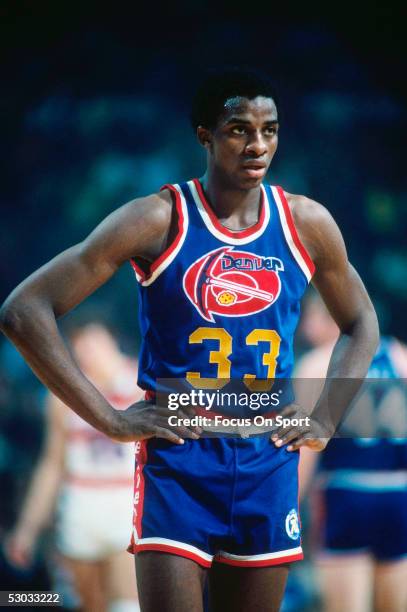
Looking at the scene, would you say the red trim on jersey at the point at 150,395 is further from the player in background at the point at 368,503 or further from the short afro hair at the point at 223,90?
the player in background at the point at 368,503

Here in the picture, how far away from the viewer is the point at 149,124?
4.53m

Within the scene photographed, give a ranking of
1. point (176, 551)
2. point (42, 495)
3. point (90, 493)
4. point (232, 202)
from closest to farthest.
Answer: point (176, 551) → point (232, 202) → point (90, 493) → point (42, 495)

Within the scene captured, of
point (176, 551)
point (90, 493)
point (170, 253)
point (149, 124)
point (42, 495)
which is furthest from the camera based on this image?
point (149, 124)

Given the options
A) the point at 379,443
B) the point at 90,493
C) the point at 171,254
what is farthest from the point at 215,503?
the point at 90,493

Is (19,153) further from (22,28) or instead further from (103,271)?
(103,271)

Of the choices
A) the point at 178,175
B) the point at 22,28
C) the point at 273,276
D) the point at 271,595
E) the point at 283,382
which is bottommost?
the point at 271,595

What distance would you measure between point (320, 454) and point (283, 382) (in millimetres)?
1989

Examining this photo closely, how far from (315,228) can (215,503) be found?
0.74 m

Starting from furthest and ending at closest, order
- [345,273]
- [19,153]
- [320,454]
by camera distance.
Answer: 1. [19,153]
2. [320,454]
3. [345,273]

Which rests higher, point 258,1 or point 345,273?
point 258,1

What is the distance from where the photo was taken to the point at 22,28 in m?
4.36

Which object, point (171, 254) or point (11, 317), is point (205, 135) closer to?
point (171, 254)

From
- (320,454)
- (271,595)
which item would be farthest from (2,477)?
(271,595)

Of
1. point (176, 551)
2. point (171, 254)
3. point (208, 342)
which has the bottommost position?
point (176, 551)
